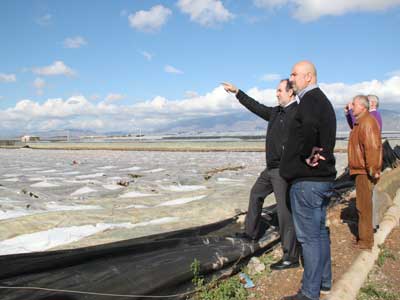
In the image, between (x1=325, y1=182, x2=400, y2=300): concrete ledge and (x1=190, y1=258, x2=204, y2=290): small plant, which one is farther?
(x1=325, y1=182, x2=400, y2=300): concrete ledge

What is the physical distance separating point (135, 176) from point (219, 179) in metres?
2.65

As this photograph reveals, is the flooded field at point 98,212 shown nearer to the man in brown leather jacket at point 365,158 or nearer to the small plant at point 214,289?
the small plant at point 214,289

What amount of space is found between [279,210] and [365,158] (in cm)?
128

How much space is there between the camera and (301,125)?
282 cm

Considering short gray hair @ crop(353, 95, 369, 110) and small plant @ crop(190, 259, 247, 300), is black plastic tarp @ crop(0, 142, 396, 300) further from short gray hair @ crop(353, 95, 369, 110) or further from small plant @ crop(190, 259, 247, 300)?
short gray hair @ crop(353, 95, 369, 110)

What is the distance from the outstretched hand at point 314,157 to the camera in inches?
112

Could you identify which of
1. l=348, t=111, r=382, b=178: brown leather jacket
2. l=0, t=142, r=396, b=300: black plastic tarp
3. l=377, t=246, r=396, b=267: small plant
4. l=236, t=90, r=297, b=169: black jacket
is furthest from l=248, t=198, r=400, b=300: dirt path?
l=236, t=90, r=297, b=169: black jacket

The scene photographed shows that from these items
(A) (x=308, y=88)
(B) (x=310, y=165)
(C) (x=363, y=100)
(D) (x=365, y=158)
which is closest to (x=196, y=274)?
(B) (x=310, y=165)

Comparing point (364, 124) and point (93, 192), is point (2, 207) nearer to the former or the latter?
point (93, 192)

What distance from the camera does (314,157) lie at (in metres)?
2.86

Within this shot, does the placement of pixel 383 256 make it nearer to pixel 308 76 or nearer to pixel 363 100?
pixel 363 100

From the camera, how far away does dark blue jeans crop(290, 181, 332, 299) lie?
2875 mm

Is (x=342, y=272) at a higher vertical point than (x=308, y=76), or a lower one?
lower

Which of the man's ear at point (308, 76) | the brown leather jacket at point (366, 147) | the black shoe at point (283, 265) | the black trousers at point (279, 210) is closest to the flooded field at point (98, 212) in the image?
the black trousers at point (279, 210)
